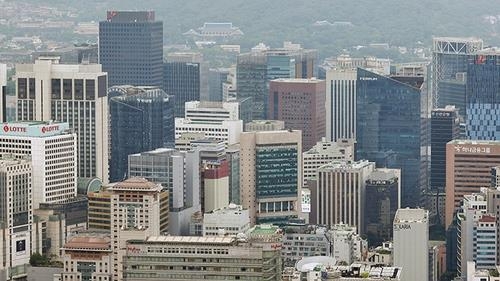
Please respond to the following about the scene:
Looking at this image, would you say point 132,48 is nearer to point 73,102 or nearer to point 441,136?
point 441,136

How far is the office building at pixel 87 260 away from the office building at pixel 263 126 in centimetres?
1163

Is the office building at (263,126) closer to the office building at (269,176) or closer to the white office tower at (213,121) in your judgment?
the white office tower at (213,121)

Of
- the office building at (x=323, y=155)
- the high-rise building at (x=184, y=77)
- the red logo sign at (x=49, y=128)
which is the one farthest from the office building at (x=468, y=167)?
the high-rise building at (x=184, y=77)

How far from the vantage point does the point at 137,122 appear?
41438 mm

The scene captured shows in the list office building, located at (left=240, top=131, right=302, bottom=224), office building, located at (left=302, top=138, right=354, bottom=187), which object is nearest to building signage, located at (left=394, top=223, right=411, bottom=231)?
office building, located at (left=240, top=131, right=302, bottom=224)

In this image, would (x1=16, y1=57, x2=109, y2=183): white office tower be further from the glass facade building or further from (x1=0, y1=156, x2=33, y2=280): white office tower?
the glass facade building

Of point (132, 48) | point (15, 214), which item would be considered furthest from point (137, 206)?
point (132, 48)

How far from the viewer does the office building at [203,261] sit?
2664 centimetres

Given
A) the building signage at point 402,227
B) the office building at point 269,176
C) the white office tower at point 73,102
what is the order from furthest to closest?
the office building at point 269,176
the white office tower at point 73,102
the building signage at point 402,227

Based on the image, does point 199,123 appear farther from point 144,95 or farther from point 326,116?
point 326,116

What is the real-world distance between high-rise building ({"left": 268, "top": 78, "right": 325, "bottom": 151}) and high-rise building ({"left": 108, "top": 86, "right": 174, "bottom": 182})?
4464 mm

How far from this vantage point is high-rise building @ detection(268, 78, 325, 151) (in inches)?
1841

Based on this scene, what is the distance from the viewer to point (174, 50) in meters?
53.7

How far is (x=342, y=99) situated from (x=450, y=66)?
14.9 ft
